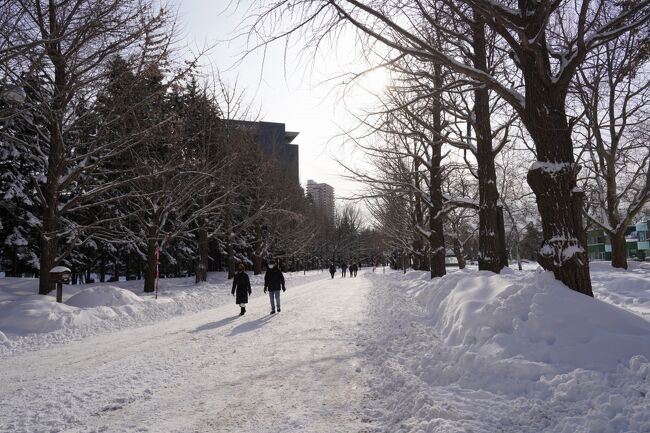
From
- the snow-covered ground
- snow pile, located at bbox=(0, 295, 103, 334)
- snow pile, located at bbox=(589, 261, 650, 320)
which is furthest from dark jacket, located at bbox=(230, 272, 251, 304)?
snow pile, located at bbox=(589, 261, 650, 320)

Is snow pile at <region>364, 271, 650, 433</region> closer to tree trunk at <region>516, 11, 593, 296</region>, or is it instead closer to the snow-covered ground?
the snow-covered ground

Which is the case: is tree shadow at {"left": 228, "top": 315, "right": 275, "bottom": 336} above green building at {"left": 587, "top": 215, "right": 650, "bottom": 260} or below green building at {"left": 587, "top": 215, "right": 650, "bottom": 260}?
below

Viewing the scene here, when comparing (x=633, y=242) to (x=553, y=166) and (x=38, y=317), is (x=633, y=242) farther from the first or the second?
(x=38, y=317)

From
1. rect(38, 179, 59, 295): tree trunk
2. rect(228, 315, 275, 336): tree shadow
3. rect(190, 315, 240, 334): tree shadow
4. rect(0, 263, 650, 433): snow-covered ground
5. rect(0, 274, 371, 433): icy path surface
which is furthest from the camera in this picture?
rect(38, 179, 59, 295): tree trunk

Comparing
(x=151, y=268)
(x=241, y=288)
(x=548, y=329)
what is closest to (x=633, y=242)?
(x=151, y=268)

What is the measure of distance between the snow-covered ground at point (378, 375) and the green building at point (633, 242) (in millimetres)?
79996

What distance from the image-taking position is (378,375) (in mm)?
5734

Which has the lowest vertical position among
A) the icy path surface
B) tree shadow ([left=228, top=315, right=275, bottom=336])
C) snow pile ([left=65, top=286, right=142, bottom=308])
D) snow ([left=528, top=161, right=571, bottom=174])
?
tree shadow ([left=228, top=315, right=275, bottom=336])

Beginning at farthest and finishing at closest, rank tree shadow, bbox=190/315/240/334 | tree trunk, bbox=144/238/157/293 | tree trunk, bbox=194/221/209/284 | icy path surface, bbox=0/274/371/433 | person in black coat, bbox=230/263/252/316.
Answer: tree trunk, bbox=194/221/209/284 → tree trunk, bbox=144/238/157/293 → person in black coat, bbox=230/263/252/316 → tree shadow, bbox=190/315/240/334 → icy path surface, bbox=0/274/371/433

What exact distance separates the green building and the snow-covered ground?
80.0 metres

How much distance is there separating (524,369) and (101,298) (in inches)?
555

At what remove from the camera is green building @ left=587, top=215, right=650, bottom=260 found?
3125 inches

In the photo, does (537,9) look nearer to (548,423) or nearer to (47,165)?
(548,423)

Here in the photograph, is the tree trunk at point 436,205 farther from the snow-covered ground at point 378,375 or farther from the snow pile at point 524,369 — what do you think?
the snow pile at point 524,369
